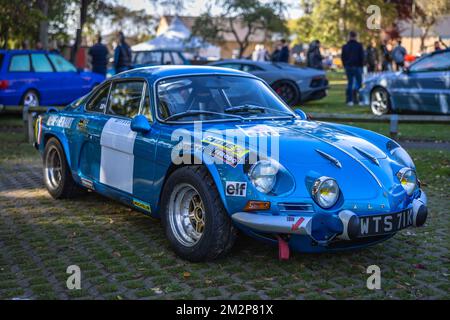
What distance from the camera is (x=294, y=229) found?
13.8 ft

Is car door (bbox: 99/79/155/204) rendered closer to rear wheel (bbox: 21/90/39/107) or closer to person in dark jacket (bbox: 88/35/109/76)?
rear wheel (bbox: 21/90/39/107)

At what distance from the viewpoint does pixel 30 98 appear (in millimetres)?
14992

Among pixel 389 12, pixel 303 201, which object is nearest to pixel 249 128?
pixel 303 201

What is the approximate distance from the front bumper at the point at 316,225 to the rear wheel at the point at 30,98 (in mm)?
11726

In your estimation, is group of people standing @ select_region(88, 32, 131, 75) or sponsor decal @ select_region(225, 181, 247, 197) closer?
sponsor decal @ select_region(225, 181, 247, 197)

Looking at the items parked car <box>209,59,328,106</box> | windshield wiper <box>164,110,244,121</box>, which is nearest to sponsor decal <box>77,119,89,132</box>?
windshield wiper <box>164,110,244,121</box>

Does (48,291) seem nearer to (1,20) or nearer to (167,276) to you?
(167,276)

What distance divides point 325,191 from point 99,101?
298cm

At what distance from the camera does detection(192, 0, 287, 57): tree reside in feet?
121

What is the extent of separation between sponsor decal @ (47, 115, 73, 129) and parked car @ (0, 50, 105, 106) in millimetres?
8080

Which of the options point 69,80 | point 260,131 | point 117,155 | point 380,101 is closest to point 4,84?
point 69,80

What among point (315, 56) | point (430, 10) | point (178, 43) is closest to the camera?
point (315, 56)

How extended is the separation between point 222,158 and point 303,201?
670 mm

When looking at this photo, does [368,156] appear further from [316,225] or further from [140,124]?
[140,124]
